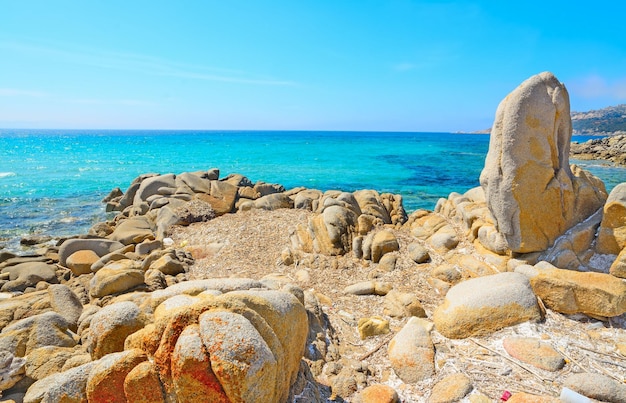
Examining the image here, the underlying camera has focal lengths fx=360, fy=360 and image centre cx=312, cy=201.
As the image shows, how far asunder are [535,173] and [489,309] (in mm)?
2919

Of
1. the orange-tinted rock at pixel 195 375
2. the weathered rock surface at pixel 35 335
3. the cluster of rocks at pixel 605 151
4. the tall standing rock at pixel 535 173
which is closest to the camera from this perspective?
the orange-tinted rock at pixel 195 375

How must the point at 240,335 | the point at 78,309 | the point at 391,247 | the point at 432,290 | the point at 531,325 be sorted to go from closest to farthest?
the point at 240,335
the point at 531,325
the point at 78,309
the point at 432,290
the point at 391,247

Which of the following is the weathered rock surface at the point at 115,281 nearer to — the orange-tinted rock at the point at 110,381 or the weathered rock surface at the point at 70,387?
the weathered rock surface at the point at 70,387

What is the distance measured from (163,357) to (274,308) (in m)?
1.11

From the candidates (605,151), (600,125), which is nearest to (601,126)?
(600,125)

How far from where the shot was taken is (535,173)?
668 centimetres

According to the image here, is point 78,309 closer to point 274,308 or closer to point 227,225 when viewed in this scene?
point 274,308

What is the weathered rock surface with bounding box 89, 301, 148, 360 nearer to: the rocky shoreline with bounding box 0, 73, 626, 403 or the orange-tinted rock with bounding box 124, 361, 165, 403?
the rocky shoreline with bounding box 0, 73, 626, 403

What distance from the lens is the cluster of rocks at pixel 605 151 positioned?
40.5m

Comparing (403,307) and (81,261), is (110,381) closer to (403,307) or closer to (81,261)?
(403,307)

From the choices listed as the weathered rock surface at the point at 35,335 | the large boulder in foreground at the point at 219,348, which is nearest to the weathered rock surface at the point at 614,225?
the large boulder in foreground at the point at 219,348

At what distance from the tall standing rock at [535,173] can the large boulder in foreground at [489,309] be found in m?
1.57

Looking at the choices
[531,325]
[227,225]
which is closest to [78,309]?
[227,225]

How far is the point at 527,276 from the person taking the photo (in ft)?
19.6
